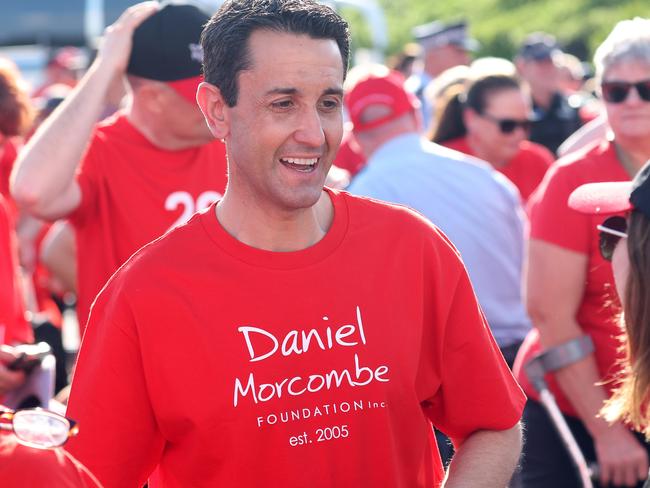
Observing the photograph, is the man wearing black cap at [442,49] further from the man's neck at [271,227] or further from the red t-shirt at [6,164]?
the man's neck at [271,227]

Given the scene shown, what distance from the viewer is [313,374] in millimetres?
2646

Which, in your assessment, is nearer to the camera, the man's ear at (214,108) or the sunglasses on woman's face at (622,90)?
the man's ear at (214,108)

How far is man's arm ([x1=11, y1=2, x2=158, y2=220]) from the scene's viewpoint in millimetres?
4109

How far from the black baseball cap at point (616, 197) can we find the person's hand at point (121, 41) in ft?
5.81

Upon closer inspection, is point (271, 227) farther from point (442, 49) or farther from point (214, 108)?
point (442, 49)

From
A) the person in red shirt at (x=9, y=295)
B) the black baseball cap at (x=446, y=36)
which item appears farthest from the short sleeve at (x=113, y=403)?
the black baseball cap at (x=446, y=36)

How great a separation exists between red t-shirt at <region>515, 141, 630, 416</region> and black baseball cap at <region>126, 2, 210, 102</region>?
1.29m

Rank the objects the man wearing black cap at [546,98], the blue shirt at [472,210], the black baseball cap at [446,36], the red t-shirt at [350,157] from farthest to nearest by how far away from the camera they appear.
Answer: the black baseball cap at [446,36] → the man wearing black cap at [546,98] → the red t-shirt at [350,157] → the blue shirt at [472,210]

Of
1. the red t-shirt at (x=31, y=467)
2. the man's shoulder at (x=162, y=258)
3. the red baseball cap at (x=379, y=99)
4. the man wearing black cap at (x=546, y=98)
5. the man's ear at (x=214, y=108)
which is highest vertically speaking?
the man's ear at (x=214, y=108)

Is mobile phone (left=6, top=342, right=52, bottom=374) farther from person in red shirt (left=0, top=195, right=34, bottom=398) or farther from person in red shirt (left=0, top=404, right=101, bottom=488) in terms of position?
person in red shirt (left=0, top=404, right=101, bottom=488)

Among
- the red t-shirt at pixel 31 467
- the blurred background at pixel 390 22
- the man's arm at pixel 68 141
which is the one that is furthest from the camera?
the blurred background at pixel 390 22

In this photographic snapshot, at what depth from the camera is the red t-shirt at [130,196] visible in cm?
413

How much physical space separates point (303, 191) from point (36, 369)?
164cm

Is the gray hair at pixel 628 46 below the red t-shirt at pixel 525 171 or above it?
above
